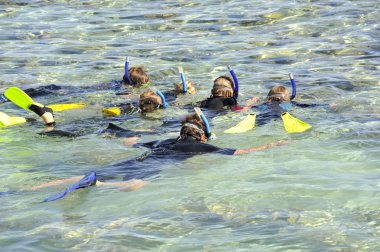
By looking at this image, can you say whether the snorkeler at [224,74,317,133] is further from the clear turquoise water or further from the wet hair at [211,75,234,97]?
the wet hair at [211,75,234,97]

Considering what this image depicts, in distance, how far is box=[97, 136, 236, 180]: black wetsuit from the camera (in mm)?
5793

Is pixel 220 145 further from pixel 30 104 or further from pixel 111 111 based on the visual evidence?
pixel 30 104

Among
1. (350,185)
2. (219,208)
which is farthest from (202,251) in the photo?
(350,185)


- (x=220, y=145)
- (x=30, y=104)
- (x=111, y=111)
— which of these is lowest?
(x=220, y=145)

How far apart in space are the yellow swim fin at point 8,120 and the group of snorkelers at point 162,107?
40 millimetres

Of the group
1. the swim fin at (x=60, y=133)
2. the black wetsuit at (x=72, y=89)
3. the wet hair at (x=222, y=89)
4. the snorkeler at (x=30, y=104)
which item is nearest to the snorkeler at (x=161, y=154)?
the swim fin at (x=60, y=133)

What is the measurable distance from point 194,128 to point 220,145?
53 centimetres

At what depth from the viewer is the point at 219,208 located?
16.0 feet

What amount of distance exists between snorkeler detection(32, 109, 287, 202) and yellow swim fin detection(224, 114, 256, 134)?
57 cm

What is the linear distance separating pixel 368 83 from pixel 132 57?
410 centimetres

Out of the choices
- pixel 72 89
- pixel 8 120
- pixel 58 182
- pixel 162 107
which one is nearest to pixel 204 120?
pixel 58 182

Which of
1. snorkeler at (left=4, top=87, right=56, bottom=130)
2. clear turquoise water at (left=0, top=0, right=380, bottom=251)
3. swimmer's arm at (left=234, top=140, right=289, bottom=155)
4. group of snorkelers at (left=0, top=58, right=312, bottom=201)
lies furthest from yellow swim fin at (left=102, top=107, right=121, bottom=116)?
swimmer's arm at (left=234, top=140, right=289, bottom=155)

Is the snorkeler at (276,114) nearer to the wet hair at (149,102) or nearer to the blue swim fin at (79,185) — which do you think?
the wet hair at (149,102)

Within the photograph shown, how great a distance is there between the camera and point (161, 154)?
608 centimetres
